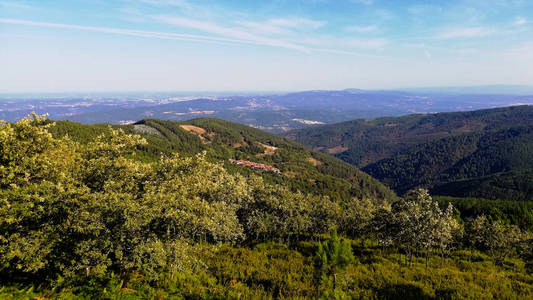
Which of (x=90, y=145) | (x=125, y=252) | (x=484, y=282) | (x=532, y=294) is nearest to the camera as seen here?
(x=125, y=252)

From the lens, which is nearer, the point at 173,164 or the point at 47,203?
the point at 47,203

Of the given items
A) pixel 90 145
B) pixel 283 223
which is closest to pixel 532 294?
pixel 283 223

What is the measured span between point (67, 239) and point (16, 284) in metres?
5.39

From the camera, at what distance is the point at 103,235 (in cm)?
1938

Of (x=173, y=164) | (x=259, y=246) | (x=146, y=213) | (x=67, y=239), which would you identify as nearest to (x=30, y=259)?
→ (x=67, y=239)

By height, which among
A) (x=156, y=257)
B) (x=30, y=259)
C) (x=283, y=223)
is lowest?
(x=283, y=223)

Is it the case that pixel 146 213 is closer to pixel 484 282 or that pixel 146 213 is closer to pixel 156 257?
pixel 156 257

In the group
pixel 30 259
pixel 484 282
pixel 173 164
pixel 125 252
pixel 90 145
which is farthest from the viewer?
pixel 484 282

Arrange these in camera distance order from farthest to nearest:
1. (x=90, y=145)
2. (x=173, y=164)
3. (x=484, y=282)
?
(x=484, y=282), (x=173, y=164), (x=90, y=145)

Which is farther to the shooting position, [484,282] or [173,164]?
[484,282]

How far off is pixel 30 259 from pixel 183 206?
34.8 ft

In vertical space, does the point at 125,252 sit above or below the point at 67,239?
below

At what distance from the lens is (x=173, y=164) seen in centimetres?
2598

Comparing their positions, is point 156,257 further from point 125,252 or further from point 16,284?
point 16,284
